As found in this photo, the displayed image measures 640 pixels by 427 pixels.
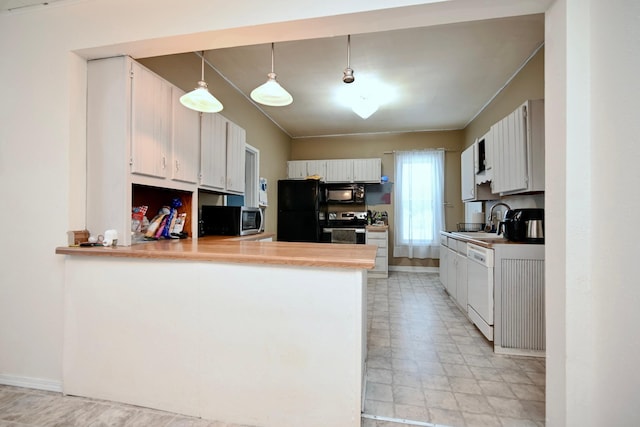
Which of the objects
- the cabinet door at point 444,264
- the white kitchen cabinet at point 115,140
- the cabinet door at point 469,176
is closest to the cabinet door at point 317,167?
the cabinet door at point 469,176

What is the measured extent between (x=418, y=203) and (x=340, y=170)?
5.40 ft

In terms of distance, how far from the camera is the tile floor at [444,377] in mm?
1496

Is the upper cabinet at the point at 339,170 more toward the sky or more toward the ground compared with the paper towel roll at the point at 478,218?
more toward the sky

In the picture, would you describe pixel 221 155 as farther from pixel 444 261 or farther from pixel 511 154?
pixel 444 261

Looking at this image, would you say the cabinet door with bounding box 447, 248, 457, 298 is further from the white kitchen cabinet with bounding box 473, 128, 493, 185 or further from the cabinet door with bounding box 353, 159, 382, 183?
the cabinet door with bounding box 353, 159, 382, 183

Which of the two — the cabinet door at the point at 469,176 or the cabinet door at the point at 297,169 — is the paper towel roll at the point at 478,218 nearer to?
the cabinet door at the point at 469,176

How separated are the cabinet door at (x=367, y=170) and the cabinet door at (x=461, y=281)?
2391 mm

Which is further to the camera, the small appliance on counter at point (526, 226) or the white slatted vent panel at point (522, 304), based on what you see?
the small appliance on counter at point (526, 226)

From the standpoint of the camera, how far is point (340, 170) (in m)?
5.24

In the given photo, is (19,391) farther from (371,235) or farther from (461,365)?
(371,235)

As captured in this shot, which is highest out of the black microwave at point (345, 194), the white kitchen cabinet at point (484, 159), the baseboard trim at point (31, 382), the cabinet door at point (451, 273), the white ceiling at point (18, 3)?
the white ceiling at point (18, 3)

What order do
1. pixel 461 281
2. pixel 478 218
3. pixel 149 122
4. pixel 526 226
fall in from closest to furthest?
pixel 149 122, pixel 526 226, pixel 461 281, pixel 478 218

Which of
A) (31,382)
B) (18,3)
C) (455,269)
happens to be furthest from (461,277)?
(18,3)

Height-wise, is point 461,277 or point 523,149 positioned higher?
point 523,149
